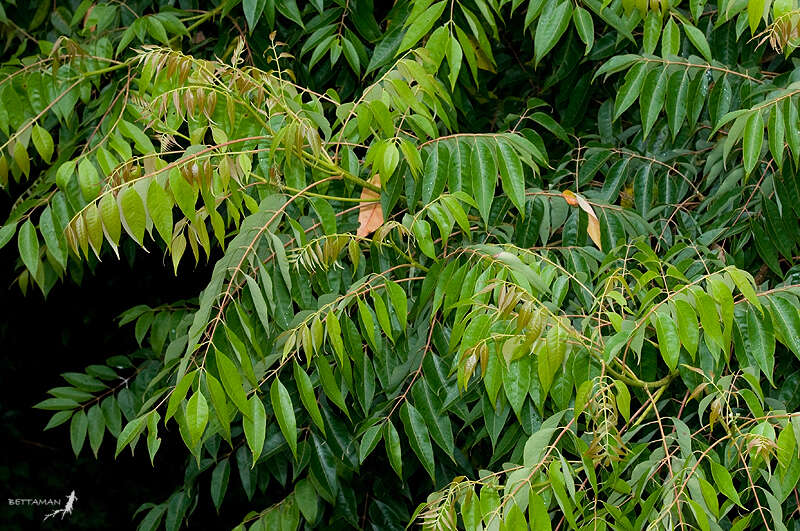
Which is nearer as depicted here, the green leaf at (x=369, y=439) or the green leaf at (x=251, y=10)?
the green leaf at (x=369, y=439)

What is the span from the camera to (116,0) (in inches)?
134

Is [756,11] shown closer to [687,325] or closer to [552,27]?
[552,27]

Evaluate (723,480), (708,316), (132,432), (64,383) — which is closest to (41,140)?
(132,432)

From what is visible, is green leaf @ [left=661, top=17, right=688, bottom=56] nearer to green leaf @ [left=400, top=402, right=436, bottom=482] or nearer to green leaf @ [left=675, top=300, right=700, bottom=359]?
green leaf @ [left=675, top=300, right=700, bottom=359]

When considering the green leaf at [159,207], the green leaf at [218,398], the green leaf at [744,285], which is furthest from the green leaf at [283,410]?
the green leaf at [744,285]

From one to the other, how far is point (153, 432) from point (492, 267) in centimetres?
78

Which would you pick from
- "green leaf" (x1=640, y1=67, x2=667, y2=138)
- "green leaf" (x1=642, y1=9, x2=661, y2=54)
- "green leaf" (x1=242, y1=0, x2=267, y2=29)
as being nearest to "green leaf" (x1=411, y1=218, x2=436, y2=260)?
"green leaf" (x1=640, y1=67, x2=667, y2=138)

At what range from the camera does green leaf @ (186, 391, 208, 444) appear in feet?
5.69

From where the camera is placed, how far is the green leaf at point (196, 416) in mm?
1734

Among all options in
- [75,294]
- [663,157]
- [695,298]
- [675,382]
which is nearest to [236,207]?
[695,298]

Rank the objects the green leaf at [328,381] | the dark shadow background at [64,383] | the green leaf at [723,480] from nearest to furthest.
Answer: the green leaf at [723,480] → the green leaf at [328,381] → the dark shadow background at [64,383]

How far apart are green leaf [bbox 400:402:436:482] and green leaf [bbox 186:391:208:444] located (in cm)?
56

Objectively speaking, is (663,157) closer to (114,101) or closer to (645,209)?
(645,209)

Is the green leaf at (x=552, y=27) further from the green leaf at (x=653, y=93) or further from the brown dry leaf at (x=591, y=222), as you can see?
the brown dry leaf at (x=591, y=222)
